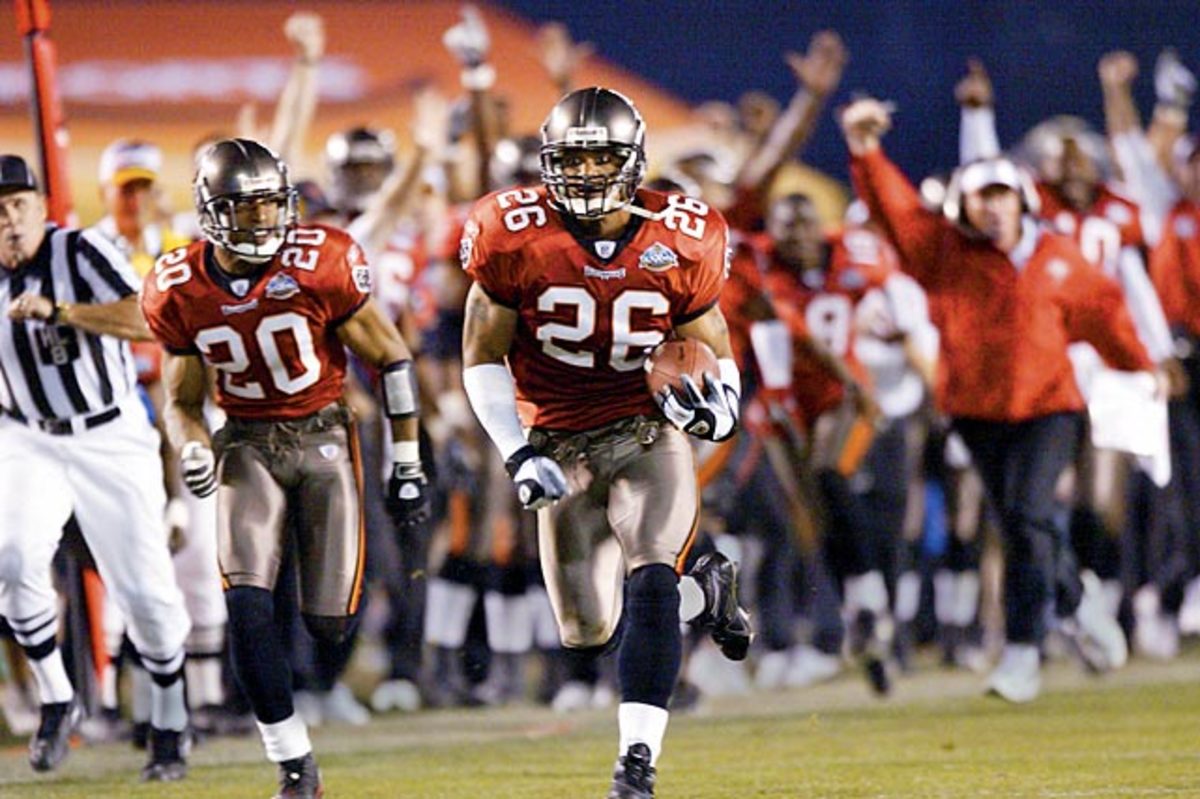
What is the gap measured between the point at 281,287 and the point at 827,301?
3.61m

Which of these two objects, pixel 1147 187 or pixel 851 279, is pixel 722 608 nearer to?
pixel 851 279

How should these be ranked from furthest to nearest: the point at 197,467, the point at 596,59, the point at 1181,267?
the point at 596,59, the point at 1181,267, the point at 197,467

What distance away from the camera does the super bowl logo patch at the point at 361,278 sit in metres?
6.22

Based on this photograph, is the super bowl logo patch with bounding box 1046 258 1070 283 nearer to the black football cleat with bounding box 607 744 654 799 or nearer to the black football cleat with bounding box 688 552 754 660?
the black football cleat with bounding box 688 552 754 660

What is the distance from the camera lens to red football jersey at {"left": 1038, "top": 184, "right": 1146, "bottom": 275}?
31.0 ft

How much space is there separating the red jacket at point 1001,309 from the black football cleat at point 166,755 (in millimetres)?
2805

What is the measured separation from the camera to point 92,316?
268 inches

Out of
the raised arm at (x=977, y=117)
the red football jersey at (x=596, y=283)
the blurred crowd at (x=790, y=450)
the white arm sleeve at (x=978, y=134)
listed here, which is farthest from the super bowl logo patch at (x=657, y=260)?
the white arm sleeve at (x=978, y=134)

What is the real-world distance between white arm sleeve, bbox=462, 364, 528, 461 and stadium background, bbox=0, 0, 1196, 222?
5872 mm

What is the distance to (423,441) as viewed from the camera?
7.53m

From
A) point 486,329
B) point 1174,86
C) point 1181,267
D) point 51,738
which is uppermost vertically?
point 1174,86

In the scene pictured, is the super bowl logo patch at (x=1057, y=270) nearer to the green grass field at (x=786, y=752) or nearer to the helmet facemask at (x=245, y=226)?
the green grass field at (x=786, y=752)

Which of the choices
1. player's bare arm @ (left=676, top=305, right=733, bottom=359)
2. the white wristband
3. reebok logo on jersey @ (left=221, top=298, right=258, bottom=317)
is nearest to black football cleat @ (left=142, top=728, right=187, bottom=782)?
the white wristband

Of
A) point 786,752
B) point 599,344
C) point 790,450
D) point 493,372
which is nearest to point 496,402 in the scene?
point 493,372
